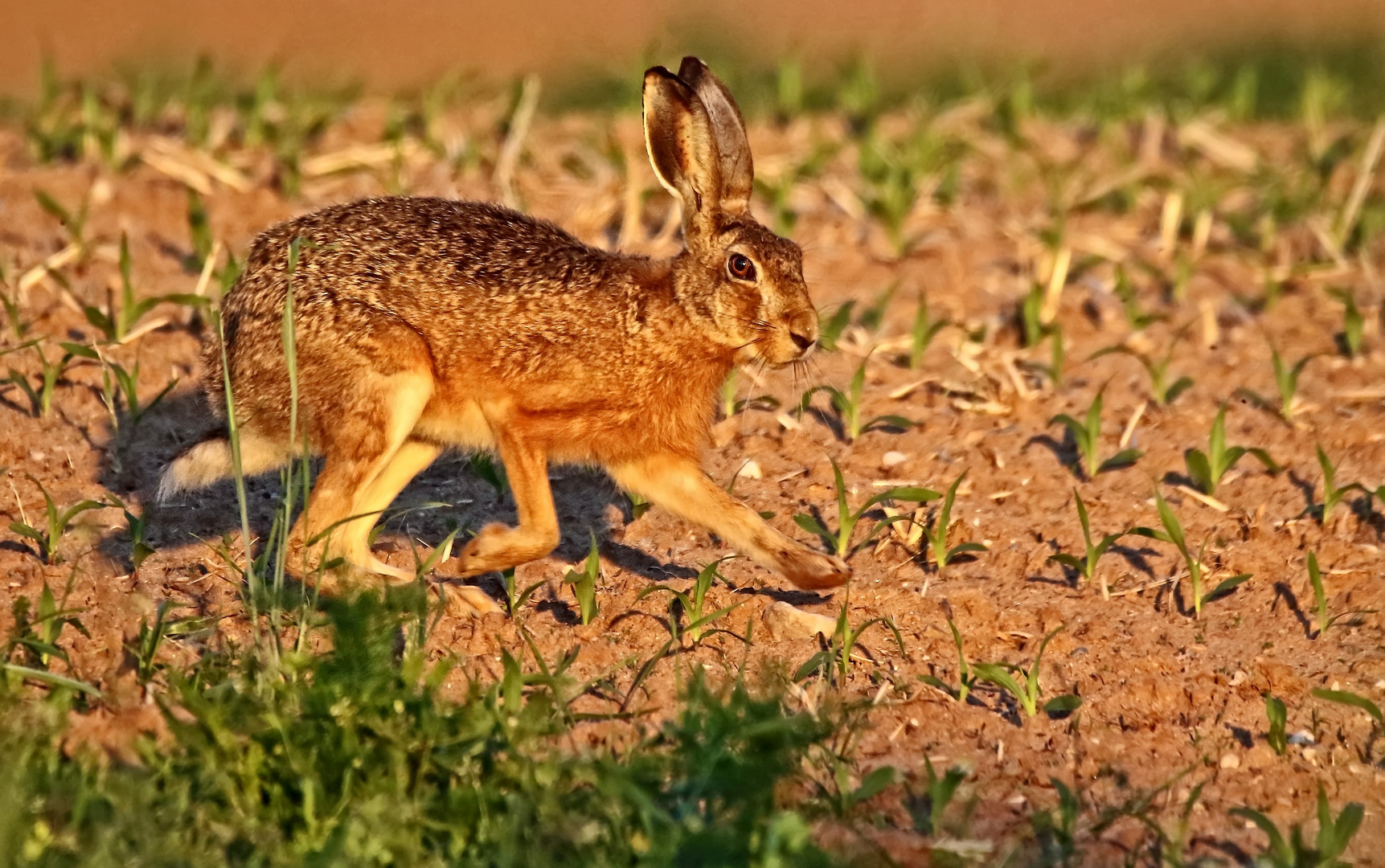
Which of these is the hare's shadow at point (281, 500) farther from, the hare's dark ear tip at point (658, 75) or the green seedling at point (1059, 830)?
the green seedling at point (1059, 830)

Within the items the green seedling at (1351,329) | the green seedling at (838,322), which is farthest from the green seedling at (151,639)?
the green seedling at (1351,329)

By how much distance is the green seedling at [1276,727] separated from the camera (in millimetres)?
4691

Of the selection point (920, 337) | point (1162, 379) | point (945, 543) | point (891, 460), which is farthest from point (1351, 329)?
point (945, 543)

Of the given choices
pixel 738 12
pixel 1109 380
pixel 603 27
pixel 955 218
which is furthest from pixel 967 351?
pixel 603 27

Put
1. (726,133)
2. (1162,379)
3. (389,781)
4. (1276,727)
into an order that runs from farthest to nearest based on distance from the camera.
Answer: (1162,379) < (726,133) < (1276,727) < (389,781)

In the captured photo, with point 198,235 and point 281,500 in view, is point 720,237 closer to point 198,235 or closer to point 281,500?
point 281,500

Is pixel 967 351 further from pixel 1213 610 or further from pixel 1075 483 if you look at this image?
pixel 1213 610

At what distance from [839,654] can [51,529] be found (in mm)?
2464

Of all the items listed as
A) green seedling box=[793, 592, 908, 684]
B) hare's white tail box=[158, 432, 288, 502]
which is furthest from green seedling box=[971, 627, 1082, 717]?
hare's white tail box=[158, 432, 288, 502]

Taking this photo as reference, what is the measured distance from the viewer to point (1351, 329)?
7.25 m

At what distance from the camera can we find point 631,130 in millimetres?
9062

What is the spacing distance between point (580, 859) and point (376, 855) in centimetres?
45

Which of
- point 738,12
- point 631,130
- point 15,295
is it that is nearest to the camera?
point 15,295

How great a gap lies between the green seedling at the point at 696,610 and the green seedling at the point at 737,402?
1.55 m
